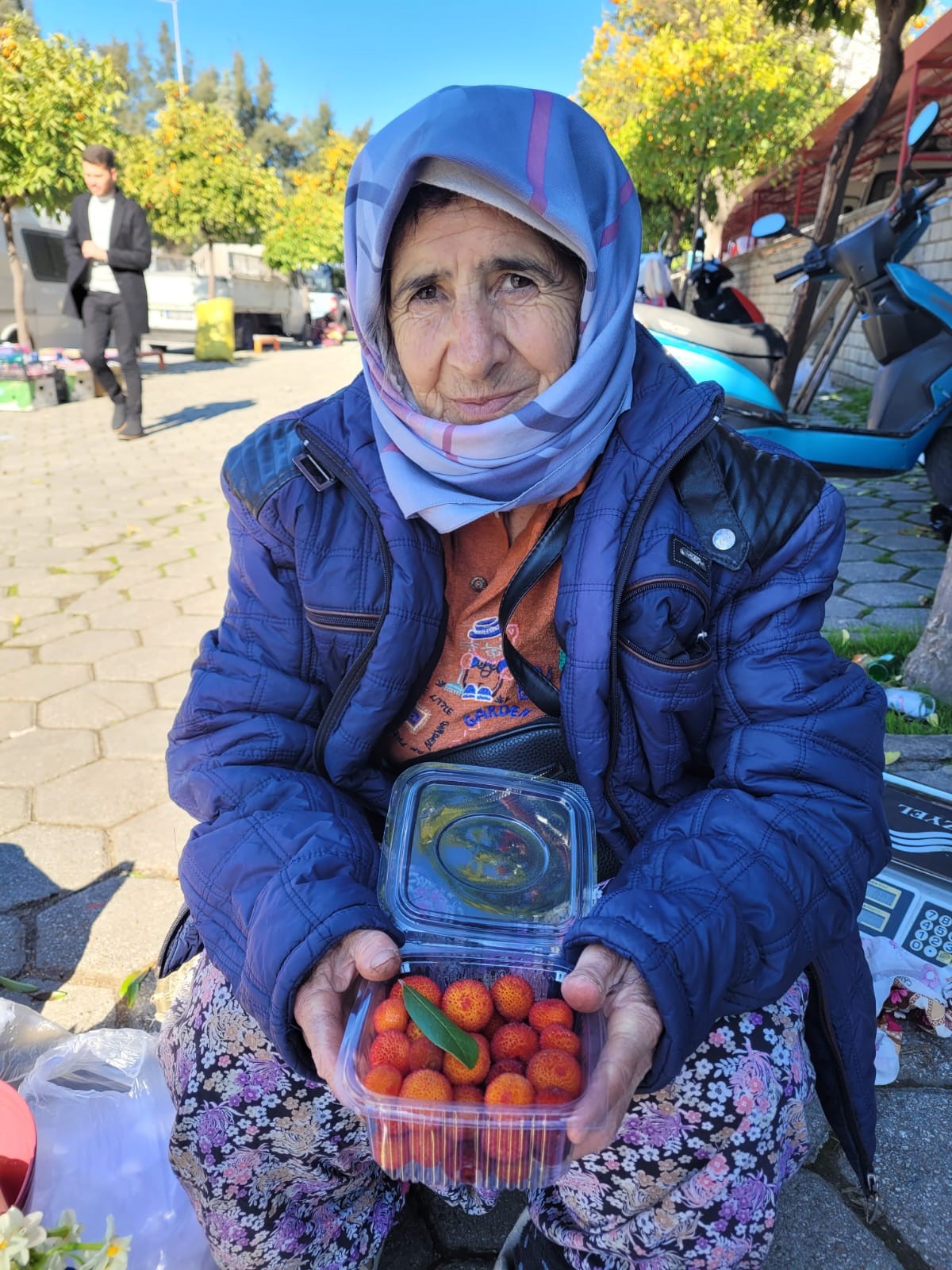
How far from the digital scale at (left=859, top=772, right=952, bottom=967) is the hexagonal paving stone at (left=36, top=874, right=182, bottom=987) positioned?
1.63 metres

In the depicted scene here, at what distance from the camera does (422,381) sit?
4.59ft

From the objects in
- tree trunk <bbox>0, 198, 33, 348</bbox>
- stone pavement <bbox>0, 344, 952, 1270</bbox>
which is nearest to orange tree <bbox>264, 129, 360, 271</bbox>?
tree trunk <bbox>0, 198, 33, 348</bbox>

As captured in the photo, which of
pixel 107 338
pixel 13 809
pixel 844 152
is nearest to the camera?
pixel 13 809

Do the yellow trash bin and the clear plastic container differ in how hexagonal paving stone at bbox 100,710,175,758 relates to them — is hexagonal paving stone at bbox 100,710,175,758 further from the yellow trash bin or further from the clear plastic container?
the yellow trash bin

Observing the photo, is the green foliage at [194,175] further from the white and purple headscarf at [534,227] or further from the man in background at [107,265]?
the white and purple headscarf at [534,227]

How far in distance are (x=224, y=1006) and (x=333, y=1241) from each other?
17.5 inches

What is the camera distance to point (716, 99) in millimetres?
13805

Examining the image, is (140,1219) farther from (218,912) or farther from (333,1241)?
(218,912)

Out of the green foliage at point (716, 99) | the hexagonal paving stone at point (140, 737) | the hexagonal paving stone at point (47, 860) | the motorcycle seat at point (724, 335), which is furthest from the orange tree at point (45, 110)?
the hexagonal paving stone at point (47, 860)

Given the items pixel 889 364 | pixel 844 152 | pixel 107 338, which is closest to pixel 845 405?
pixel 844 152

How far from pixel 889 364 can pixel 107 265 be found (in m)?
6.27

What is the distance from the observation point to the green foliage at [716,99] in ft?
45.5

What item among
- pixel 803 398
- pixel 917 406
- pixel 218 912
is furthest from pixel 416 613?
pixel 803 398

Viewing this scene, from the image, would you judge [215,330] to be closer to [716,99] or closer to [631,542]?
[716,99]
